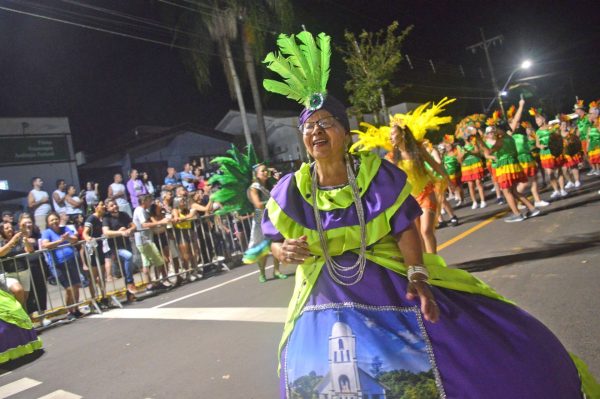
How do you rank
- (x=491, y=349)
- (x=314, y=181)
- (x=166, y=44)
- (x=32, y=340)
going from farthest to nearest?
(x=166, y=44) → (x=32, y=340) → (x=314, y=181) → (x=491, y=349)

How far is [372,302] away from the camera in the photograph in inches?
80.4

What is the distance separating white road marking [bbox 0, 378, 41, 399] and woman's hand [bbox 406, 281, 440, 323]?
4.36m

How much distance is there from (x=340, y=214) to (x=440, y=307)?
613 mm

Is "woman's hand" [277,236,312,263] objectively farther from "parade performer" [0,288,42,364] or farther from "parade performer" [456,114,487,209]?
"parade performer" [456,114,487,209]

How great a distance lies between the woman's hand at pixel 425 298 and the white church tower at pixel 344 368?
32cm

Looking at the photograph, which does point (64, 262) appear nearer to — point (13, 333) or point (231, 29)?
point (13, 333)

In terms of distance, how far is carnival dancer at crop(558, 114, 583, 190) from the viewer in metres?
11.3

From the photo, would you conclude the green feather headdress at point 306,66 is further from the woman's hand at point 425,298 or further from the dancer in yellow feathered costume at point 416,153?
the dancer in yellow feathered costume at point 416,153

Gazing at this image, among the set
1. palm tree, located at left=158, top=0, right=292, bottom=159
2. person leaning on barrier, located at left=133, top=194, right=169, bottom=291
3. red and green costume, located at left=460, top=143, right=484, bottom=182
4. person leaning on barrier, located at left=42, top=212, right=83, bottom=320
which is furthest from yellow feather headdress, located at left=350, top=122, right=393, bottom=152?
palm tree, located at left=158, top=0, right=292, bottom=159

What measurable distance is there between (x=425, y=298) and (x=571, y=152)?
11.2 m

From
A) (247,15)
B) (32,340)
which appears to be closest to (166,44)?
(247,15)

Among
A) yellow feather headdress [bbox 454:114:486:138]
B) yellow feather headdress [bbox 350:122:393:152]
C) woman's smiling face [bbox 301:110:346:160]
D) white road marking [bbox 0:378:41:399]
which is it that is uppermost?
yellow feather headdress [bbox 454:114:486:138]

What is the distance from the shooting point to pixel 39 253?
790cm

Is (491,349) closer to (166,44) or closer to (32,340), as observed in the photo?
(32,340)
